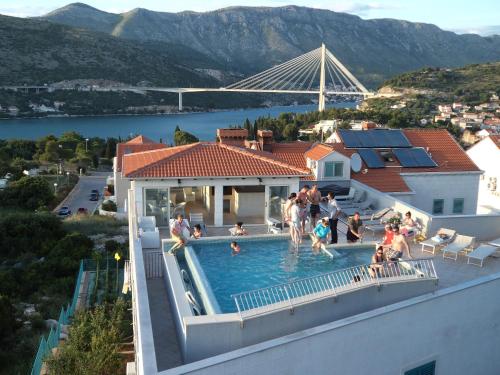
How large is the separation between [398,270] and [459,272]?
80.6 inches

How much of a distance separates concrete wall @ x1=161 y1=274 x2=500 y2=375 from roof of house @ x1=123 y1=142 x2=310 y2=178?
5556mm

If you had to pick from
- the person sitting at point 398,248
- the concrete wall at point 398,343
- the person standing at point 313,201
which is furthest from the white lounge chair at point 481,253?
the person standing at point 313,201

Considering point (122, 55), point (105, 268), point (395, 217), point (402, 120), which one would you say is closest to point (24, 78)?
point (122, 55)

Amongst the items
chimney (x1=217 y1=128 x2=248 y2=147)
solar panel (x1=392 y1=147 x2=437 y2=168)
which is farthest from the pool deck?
chimney (x1=217 y1=128 x2=248 y2=147)

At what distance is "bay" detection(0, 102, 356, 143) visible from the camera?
87250 mm

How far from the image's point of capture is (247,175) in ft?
42.4

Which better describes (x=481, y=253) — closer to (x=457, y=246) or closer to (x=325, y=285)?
(x=457, y=246)

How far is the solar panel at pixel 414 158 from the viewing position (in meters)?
18.1

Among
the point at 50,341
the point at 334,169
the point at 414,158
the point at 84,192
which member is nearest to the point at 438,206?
the point at 414,158

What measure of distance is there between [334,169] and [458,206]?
4.85 metres

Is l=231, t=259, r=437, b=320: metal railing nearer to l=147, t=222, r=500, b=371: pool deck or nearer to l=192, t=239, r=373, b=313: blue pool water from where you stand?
l=192, t=239, r=373, b=313: blue pool water

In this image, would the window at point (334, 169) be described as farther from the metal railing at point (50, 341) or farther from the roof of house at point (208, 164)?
the metal railing at point (50, 341)

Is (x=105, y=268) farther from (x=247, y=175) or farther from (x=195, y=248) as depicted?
(x=195, y=248)

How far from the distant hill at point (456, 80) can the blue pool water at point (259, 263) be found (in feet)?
366
